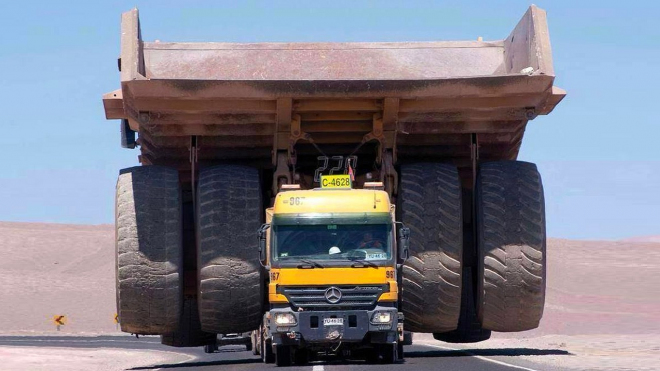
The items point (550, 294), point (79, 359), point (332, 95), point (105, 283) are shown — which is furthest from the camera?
point (105, 283)

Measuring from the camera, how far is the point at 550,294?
7112 cm

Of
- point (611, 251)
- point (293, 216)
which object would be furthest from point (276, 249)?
point (611, 251)

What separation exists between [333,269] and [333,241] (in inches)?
17.1

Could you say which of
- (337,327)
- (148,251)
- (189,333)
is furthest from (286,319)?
(189,333)

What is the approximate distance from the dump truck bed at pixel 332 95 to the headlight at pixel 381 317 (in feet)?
11.0

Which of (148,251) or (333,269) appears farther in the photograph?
(148,251)

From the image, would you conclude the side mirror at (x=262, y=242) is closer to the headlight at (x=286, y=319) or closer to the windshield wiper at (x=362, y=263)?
the headlight at (x=286, y=319)

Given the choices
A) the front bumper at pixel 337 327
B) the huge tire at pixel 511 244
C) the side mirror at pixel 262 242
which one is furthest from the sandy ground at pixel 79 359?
the front bumper at pixel 337 327

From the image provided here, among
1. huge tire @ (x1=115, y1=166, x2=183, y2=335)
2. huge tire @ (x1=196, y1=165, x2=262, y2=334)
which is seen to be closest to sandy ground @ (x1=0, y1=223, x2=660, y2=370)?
huge tire @ (x1=196, y1=165, x2=262, y2=334)

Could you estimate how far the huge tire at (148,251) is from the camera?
20109 millimetres

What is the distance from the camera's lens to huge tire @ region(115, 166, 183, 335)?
66.0ft

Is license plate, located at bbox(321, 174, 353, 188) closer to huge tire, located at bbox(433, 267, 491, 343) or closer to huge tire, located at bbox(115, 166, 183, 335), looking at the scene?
huge tire, located at bbox(115, 166, 183, 335)

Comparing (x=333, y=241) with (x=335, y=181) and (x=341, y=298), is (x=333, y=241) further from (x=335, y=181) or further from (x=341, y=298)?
(x=335, y=181)

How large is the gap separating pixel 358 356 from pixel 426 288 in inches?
59.9
